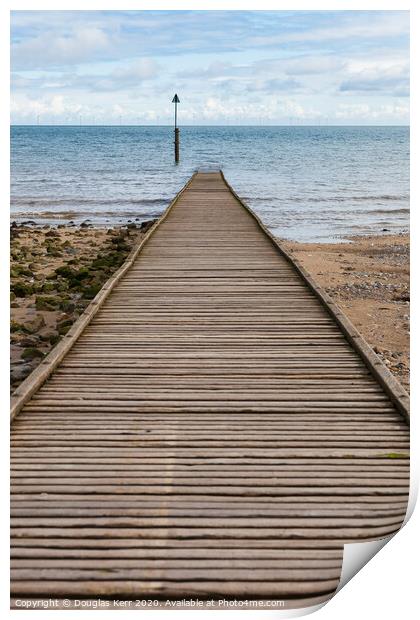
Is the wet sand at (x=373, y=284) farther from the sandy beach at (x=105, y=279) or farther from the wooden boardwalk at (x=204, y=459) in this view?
the wooden boardwalk at (x=204, y=459)

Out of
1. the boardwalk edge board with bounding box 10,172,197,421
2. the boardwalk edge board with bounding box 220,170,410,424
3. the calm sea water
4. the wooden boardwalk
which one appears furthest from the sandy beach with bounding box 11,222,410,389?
the calm sea water

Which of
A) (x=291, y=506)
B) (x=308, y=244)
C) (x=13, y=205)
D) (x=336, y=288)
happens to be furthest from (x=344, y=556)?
(x=13, y=205)

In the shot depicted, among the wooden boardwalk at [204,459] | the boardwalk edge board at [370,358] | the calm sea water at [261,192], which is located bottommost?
the wooden boardwalk at [204,459]

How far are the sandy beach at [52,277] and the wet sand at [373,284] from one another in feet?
10.1

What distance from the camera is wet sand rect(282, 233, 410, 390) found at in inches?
315

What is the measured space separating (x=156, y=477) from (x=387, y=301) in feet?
23.6

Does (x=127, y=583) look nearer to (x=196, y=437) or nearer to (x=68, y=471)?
(x=68, y=471)

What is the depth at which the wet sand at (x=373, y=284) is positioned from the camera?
8.00m

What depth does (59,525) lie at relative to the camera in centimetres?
305

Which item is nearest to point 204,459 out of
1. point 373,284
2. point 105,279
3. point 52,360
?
point 52,360

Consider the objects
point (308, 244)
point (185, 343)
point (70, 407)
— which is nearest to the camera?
point (70, 407)

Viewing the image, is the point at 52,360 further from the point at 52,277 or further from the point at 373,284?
the point at 373,284

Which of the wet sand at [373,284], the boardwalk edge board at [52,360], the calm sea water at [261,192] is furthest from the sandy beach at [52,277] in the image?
the calm sea water at [261,192]

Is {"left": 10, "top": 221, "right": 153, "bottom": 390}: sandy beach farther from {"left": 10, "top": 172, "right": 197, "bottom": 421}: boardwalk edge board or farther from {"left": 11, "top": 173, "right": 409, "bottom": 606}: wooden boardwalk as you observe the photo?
{"left": 11, "top": 173, "right": 409, "bottom": 606}: wooden boardwalk
